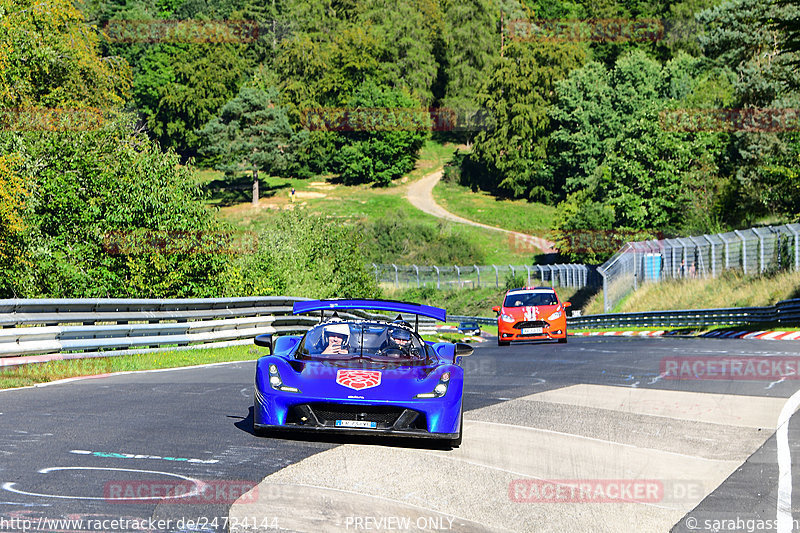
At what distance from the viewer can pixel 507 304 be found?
27.2 m

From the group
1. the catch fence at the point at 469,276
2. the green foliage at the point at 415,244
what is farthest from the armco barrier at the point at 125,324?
the green foliage at the point at 415,244

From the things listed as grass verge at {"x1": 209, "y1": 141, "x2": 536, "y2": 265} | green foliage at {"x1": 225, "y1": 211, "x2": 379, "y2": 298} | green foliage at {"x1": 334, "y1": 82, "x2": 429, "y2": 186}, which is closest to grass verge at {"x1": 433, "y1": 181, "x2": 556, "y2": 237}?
grass verge at {"x1": 209, "y1": 141, "x2": 536, "y2": 265}

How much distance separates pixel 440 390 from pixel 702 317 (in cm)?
2924

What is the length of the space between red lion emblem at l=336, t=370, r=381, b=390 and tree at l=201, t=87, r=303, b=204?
93478 millimetres

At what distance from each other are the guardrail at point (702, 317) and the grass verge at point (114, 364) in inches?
715

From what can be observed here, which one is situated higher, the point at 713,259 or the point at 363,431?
the point at 363,431

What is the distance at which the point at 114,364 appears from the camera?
17.0m

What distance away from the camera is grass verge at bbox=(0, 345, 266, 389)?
1400 cm

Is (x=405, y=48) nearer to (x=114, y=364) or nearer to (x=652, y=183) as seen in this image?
(x=652, y=183)

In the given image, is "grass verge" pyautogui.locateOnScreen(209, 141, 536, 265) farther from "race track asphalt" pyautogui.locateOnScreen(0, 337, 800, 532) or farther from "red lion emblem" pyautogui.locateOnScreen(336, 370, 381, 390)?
"red lion emblem" pyautogui.locateOnScreen(336, 370, 381, 390)

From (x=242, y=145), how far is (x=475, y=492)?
97.1 metres

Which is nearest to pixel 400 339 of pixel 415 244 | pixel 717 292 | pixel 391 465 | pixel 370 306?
pixel 370 306

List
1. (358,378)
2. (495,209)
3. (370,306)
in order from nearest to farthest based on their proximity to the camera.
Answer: (358,378) < (370,306) < (495,209)

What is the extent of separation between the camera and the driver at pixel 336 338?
9.64m
